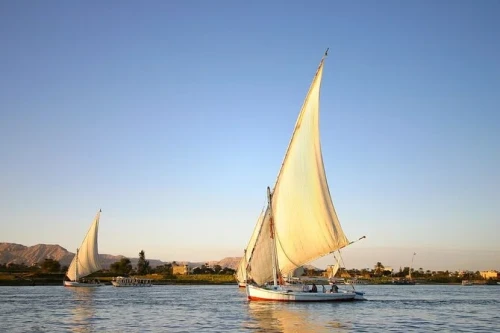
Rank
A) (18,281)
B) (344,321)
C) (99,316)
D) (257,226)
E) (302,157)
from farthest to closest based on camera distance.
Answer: (18,281) → (257,226) → (302,157) → (99,316) → (344,321)

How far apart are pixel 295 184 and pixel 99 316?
20.1 metres

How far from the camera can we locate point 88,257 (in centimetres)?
12825

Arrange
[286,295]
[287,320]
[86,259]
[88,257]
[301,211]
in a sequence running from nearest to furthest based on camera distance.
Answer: [287,320] → [301,211] → [286,295] → [88,257] → [86,259]

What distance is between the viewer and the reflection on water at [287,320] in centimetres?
3734

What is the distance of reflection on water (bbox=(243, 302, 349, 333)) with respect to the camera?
37.3 meters

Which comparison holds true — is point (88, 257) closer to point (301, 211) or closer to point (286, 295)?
point (286, 295)

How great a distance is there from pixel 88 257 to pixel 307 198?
87.5 meters

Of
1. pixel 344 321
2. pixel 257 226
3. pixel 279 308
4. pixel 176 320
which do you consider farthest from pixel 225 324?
pixel 257 226

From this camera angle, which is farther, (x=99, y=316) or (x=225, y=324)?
(x=99, y=316)

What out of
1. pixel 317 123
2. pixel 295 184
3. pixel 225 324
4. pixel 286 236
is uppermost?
pixel 317 123

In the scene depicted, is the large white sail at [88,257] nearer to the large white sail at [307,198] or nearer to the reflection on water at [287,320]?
the reflection on water at [287,320]

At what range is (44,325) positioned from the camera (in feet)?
131

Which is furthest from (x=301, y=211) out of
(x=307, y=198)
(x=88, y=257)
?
(x=88, y=257)

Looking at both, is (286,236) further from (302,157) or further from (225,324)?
(225,324)
